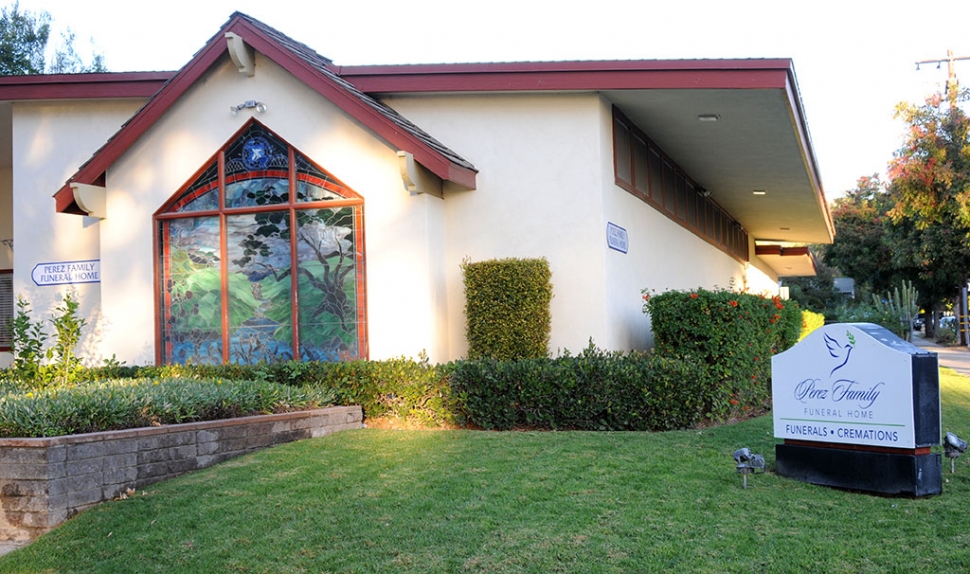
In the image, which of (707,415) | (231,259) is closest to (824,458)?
(707,415)

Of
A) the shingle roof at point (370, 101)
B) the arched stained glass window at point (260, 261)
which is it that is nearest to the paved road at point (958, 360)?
the shingle roof at point (370, 101)

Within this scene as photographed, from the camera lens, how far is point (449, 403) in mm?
10539

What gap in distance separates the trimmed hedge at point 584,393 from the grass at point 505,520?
60.6 inches

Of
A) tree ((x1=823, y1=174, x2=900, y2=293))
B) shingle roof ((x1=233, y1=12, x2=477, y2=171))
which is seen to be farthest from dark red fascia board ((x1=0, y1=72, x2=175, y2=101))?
tree ((x1=823, y1=174, x2=900, y2=293))

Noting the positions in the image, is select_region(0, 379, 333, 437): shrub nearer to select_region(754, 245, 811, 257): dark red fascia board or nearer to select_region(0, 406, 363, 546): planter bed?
select_region(0, 406, 363, 546): planter bed

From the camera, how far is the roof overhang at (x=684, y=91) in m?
11.1

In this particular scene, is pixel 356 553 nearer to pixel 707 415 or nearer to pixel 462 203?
pixel 707 415

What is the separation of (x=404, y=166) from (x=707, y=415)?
4.75 metres

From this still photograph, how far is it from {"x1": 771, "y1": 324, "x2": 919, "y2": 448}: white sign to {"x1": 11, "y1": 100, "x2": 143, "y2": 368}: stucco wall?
10804mm

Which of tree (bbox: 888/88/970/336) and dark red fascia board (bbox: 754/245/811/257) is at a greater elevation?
tree (bbox: 888/88/970/336)

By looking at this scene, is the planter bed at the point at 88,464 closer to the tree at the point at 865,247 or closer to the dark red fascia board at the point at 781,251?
the dark red fascia board at the point at 781,251

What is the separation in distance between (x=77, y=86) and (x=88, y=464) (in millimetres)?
8163

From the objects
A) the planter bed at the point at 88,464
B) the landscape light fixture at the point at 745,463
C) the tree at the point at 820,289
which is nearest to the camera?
the landscape light fixture at the point at 745,463

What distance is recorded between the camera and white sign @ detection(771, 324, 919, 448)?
6.63 metres
